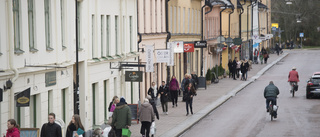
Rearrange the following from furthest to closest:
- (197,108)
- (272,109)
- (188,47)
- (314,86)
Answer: (188,47)
(314,86)
(197,108)
(272,109)

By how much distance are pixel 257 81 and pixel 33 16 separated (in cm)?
3598

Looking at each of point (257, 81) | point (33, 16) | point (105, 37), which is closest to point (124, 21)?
point (105, 37)

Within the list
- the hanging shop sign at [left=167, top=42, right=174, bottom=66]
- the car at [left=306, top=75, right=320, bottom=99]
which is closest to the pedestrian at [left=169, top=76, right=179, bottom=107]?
the hanging shop sign at [left=167, top=42, right=174, bottom=66]

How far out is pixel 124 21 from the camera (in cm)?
3194

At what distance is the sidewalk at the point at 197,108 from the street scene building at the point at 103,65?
4cm

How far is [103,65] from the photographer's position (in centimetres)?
2786

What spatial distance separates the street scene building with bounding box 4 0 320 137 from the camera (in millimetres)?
18250

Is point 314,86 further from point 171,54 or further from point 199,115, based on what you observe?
point 199,115

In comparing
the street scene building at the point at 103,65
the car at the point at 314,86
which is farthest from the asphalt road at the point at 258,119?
the car at the point at 314,86

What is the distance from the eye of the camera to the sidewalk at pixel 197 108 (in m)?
26.3

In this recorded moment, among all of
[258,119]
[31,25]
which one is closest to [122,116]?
[31,25]

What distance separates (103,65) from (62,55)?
217 inches

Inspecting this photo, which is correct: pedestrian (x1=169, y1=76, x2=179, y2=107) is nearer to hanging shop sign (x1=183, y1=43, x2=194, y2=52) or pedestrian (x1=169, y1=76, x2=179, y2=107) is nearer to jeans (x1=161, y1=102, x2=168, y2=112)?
jeans (x1=161, y1=102, x2=168, y2=112)

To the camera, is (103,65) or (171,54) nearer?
(103,65)
